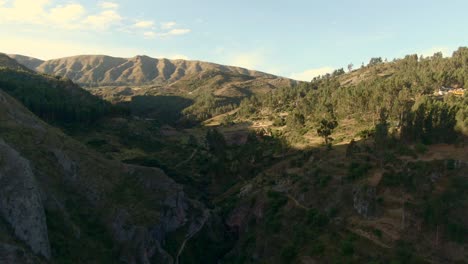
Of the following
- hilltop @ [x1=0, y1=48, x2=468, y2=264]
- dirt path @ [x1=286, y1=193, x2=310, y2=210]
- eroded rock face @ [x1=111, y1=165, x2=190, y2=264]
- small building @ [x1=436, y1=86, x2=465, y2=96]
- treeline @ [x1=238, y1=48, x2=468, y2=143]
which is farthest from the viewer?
small building @ [x1=436, y1=86, x2=465, y2=96]

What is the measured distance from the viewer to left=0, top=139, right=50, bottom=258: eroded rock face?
51750 mm

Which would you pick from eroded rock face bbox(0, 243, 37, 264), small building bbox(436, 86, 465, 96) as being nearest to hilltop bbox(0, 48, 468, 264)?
eroded rock face bbox(0, 243, 37, 264)

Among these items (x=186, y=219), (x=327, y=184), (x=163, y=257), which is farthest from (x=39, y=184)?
(x=327, y=184)

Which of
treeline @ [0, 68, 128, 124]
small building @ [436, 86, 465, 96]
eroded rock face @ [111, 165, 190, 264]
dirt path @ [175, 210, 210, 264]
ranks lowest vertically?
dirt path @ [175, 210, 210, 264]

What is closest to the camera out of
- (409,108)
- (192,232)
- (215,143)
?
(192,232)

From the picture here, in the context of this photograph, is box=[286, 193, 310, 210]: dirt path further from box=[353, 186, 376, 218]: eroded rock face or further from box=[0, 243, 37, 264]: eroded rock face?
box=[0, 243, 37, 264]: eroded rock face

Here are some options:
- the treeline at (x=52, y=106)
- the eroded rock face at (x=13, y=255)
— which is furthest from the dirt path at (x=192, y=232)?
the treeline at (x=52, y=106)

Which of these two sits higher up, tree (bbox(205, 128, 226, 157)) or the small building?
the small building

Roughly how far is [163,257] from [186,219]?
14720 millimetres

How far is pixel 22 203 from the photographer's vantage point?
5391 centimetres

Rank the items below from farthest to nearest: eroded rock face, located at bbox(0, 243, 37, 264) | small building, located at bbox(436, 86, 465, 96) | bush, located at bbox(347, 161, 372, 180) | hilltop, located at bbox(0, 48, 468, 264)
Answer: small building, located at bbox(436, 86, 465, 96) < bush, located at bbox(347, 161, 372, 180) < hilltop, located at bbox(0, 48, 468, 264) < eroded rock face, located at bbox(0, 243, 37, 264)

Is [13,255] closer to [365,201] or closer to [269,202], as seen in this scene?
Result: [269,202]

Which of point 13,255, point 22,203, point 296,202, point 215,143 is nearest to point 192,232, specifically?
point 296,202

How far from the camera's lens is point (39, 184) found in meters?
64.2
